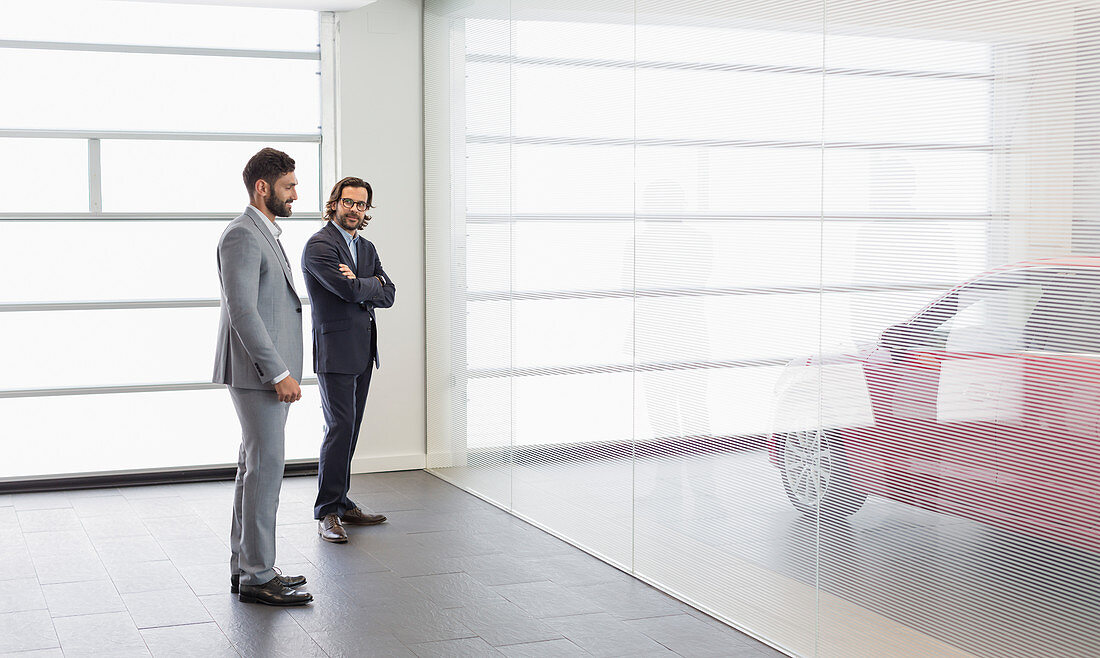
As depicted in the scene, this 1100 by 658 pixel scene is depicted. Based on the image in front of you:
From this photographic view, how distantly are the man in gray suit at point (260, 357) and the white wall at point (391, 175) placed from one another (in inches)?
104

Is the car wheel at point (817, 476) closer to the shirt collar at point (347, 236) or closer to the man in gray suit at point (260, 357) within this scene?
the man in gray suit at point (260, 357)

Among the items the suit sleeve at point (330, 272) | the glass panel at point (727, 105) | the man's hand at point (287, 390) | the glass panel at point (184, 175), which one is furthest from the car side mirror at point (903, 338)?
the glass panel at point (184, 175)

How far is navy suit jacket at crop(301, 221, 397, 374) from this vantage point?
5625 mm

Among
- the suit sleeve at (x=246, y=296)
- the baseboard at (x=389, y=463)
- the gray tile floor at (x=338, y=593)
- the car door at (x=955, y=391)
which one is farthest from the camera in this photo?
the baseboard at (x=389, y=463)

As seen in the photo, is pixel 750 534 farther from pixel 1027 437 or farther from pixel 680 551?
pixel 1027 437

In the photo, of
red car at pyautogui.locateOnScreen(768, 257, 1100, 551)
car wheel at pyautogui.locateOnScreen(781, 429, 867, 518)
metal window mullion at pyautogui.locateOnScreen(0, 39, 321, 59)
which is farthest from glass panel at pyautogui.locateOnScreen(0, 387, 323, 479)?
red car at pyautogui.locateOnScreen(768, 257, 1100, 551)

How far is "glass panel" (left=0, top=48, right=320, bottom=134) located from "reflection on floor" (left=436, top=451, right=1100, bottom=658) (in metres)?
3.19

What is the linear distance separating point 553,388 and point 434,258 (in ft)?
6.09

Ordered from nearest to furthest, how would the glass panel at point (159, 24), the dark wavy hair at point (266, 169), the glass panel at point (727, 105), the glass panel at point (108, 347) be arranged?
the glass panel at point (727, 105) → the dark wavy hair at point (266, 169) → the glass panel at point (159, 24) → the glass panel at point (108, 347)

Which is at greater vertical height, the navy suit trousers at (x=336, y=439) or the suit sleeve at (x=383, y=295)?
the suit sleeve at (x=383, y=295)

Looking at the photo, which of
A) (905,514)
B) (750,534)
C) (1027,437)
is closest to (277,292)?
(750,534)

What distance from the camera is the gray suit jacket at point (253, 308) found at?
172 inches

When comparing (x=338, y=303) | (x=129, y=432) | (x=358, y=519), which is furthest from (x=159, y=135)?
(x=358, y=519)

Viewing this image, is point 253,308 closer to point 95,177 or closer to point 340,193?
point 340,193
